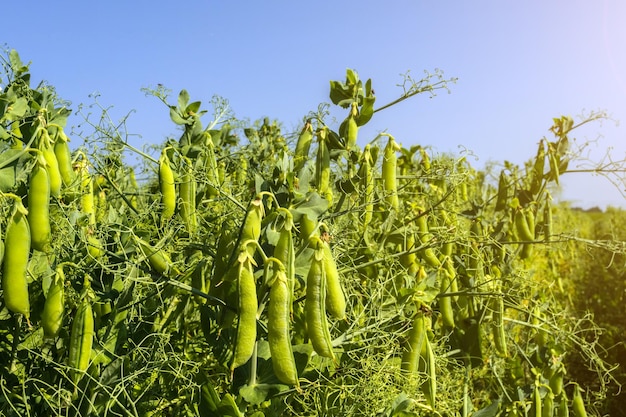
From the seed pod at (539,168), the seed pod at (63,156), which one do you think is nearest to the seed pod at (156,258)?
the seed pod at (63,156)

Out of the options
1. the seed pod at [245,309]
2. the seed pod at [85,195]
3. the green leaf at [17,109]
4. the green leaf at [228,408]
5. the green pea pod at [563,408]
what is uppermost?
the green leaf at [17,109]

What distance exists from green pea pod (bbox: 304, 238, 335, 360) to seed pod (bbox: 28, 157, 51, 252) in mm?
639

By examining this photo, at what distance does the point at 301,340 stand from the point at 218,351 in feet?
1.09

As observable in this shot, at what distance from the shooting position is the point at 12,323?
190 centimetres

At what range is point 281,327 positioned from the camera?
135 centimetres

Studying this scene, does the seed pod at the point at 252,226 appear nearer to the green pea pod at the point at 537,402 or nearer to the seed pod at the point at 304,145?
the seed pod at the point at 304,145

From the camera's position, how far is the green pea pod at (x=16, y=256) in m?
1.44

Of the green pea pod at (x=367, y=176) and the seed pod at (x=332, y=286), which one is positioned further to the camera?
the green pea pod at (x=367, y=176)

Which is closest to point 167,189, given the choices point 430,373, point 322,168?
point 322,168

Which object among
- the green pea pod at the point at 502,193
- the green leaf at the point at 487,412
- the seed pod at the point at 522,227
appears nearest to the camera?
the green leaf at the point at 487,412

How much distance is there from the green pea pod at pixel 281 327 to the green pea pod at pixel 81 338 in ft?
1.69

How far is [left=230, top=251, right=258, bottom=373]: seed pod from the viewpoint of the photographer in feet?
4.39

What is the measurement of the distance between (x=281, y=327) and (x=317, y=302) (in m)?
0.09

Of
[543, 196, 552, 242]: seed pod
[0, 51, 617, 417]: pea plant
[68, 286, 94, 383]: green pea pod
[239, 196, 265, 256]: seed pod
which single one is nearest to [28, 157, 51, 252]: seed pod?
[0, 51, 617, 417]: pea plant
